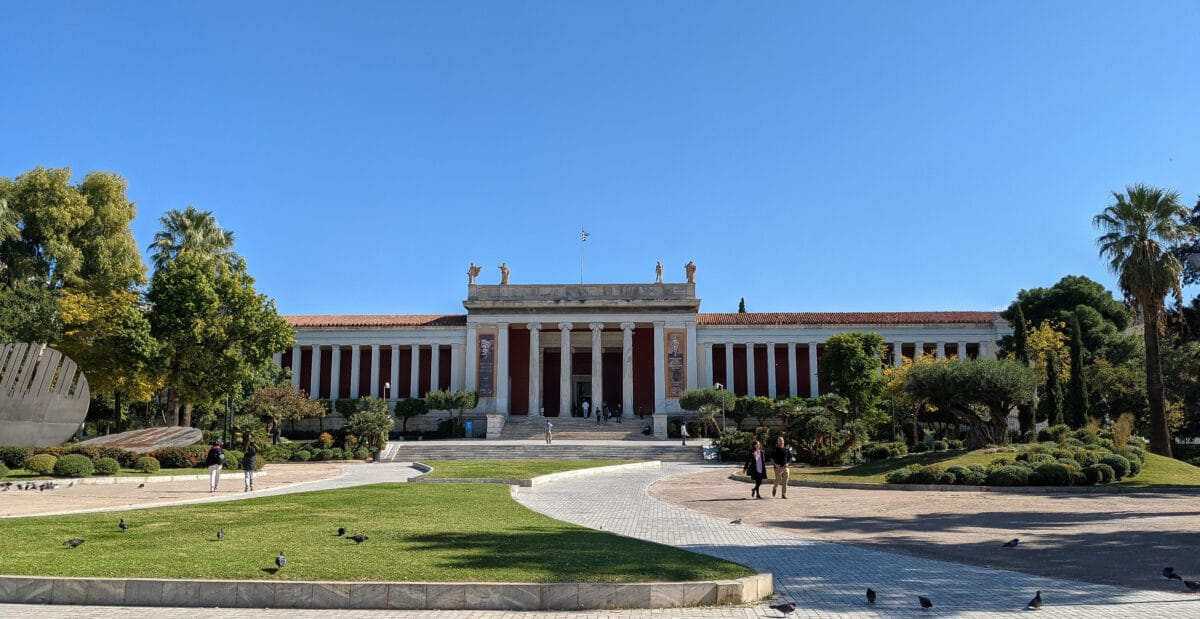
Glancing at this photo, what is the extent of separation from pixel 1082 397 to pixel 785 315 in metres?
25.1

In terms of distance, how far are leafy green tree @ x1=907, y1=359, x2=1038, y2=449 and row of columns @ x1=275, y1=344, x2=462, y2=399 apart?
117 ft

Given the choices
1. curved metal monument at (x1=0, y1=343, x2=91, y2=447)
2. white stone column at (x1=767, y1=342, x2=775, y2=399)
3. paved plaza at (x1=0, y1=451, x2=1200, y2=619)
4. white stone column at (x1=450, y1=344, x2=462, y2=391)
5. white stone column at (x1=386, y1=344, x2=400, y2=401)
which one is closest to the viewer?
paved plaza at (x1=0, y1=451, x2=1200, y2=619)

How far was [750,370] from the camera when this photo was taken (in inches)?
2253

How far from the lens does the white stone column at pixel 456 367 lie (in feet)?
188

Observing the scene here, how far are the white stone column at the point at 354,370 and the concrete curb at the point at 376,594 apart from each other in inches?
1977

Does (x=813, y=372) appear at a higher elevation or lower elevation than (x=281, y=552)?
higher

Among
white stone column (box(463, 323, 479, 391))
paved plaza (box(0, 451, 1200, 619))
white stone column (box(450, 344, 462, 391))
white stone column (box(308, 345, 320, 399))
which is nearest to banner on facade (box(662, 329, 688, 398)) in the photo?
white stone column (box(463, 323, 479, 391))

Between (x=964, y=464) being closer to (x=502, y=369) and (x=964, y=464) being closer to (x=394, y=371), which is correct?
(x=502, y=369)

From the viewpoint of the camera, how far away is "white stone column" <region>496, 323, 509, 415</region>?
55.6m

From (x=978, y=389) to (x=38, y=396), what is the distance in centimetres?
2995

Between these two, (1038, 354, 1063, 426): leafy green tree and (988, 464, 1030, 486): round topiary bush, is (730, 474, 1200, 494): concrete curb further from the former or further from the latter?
(1038, 354, 1063, 426): leafy green tree

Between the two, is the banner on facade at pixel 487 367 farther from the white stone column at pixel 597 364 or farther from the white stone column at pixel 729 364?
the white stone column at pixel 729 364

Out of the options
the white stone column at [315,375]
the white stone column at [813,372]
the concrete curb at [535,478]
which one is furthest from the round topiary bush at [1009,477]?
the white stone column at [315,375]

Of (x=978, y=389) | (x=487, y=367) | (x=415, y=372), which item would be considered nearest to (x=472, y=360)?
(x=487, y=367)
